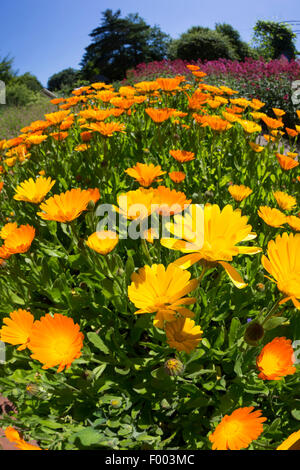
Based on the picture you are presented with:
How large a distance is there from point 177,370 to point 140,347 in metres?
0.65

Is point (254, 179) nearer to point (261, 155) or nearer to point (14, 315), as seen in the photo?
point (261, 155)

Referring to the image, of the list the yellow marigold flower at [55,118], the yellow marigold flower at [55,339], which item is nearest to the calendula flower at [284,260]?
the yellow marigold flower at [55,339]

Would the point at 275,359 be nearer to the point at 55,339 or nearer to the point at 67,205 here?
the point at 55,339

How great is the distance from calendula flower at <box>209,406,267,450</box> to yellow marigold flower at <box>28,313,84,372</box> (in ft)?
1.67

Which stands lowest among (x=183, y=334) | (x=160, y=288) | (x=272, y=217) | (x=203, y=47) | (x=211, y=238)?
(x=183, y=334)

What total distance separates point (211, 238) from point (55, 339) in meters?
0.65

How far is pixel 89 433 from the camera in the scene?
1112 millimetres

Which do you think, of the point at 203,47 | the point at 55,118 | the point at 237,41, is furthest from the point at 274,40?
the point at 55,118

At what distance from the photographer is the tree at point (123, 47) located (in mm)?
24203

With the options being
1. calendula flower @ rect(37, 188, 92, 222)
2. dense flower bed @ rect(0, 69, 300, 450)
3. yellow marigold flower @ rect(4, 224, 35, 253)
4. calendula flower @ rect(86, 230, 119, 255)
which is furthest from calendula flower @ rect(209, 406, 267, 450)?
yellow marigold flower @ rect(4, 224, 35, 253)

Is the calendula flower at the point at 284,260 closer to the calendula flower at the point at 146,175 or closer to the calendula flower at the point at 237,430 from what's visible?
the calendula flower at the point at 237,430

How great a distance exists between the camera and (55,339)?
1033mm
